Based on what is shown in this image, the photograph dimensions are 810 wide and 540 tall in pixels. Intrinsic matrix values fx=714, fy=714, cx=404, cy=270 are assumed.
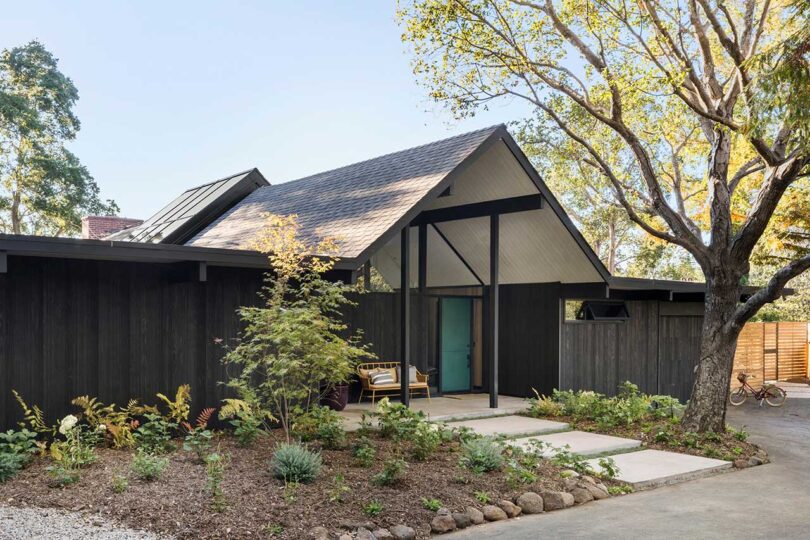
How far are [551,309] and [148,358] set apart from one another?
24.3ft

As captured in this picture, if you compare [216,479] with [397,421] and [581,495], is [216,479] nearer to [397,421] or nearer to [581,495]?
[397,421]

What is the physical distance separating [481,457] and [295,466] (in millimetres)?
1933

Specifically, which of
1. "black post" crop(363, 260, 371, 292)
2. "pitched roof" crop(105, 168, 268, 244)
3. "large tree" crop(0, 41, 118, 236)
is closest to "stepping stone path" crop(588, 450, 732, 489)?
"black post" crop(363, 260, 371, 292)

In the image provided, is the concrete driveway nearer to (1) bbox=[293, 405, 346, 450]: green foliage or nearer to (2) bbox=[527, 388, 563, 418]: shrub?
(1) bbox=[293, 405, 346, 450]: green foliage

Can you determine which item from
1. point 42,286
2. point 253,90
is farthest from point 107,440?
point 253,90

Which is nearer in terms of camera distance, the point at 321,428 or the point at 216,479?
the point at 216,479

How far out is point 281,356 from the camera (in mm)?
7207

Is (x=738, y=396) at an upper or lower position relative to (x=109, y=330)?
lower

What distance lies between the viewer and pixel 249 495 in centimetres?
599

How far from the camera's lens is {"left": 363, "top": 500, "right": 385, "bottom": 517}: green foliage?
584 cm

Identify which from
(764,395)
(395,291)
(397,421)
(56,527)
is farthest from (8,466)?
(764,395)

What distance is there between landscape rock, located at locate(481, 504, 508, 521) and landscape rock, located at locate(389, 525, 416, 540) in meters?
0.83

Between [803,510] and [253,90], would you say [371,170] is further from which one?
[253,90]

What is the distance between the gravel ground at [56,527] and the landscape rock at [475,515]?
2.51 metres
